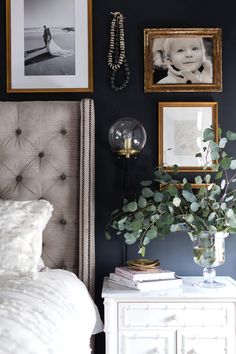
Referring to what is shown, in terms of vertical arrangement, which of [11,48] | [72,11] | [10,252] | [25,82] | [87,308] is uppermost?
[72,11]

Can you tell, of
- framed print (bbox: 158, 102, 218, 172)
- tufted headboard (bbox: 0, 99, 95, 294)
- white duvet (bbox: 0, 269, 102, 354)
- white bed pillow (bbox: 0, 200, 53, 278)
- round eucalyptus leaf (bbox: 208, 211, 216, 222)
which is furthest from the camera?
framed print (bbox: 158, 102, 218, 172)

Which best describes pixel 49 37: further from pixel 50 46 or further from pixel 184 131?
pixel 184 131

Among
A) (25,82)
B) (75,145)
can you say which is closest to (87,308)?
(75,145)

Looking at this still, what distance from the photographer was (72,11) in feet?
8.79

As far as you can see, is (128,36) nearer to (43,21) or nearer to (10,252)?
(43,21)

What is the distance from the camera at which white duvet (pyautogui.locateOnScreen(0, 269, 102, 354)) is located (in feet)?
4.33

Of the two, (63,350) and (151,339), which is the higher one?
(63,350)

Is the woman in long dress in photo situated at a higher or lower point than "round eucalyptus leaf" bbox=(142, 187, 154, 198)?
higher

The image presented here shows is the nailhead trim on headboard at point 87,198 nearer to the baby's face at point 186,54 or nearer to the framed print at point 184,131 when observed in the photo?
the framed print at point 184,131

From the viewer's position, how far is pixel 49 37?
8.79ft

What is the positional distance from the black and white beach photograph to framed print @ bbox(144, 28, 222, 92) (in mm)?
414

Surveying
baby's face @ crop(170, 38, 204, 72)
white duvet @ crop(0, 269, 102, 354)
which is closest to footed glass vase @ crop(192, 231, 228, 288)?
white duvet @ crop(0, 269, 102, 354)

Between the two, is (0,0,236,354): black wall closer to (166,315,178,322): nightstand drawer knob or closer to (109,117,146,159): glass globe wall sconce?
(109,117,146,159): glass globe wall sconce

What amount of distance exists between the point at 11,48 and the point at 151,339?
5.45 ft
